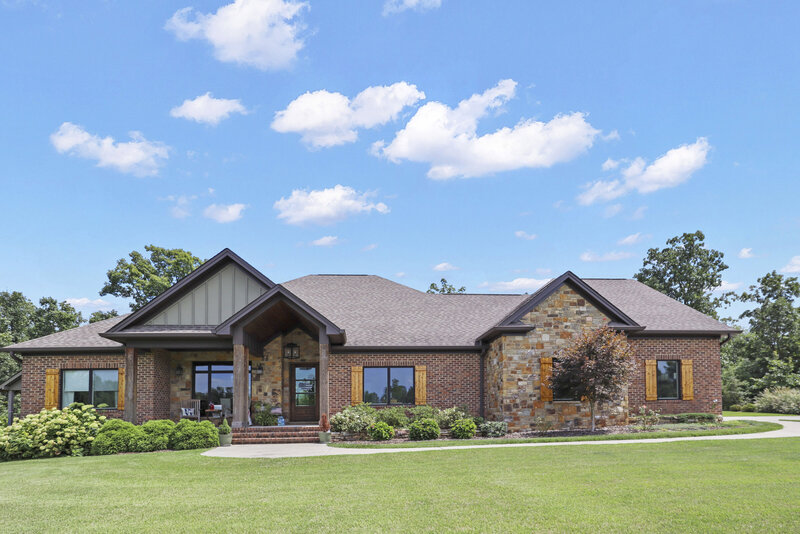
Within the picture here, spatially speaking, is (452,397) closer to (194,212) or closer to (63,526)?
(63,526)

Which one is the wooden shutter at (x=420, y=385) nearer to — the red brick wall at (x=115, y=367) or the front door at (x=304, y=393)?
the front door at (x=304, y=393)

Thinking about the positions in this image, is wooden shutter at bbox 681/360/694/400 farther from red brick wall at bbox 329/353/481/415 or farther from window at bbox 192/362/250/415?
window at bbox 192/362/250/415

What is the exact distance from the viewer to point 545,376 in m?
18.6

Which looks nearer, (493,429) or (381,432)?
(381,432)

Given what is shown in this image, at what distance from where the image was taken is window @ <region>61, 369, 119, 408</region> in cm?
2044

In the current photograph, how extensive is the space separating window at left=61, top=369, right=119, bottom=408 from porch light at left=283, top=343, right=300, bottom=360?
5632 millimetres

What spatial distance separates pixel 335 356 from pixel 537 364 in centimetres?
654

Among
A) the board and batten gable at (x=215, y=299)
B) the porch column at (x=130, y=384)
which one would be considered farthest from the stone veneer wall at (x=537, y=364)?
the porch column at (x=130, y=384)

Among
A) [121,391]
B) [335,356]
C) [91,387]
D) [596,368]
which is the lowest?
[121,391]

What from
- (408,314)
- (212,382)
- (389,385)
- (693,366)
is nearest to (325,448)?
(389,385)

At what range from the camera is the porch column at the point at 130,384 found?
18.4 metres

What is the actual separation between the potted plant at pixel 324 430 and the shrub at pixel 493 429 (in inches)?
172

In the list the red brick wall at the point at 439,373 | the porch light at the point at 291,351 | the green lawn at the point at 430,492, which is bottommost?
the green lawn at the point at 430,492

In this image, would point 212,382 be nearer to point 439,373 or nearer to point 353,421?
point 353,421
